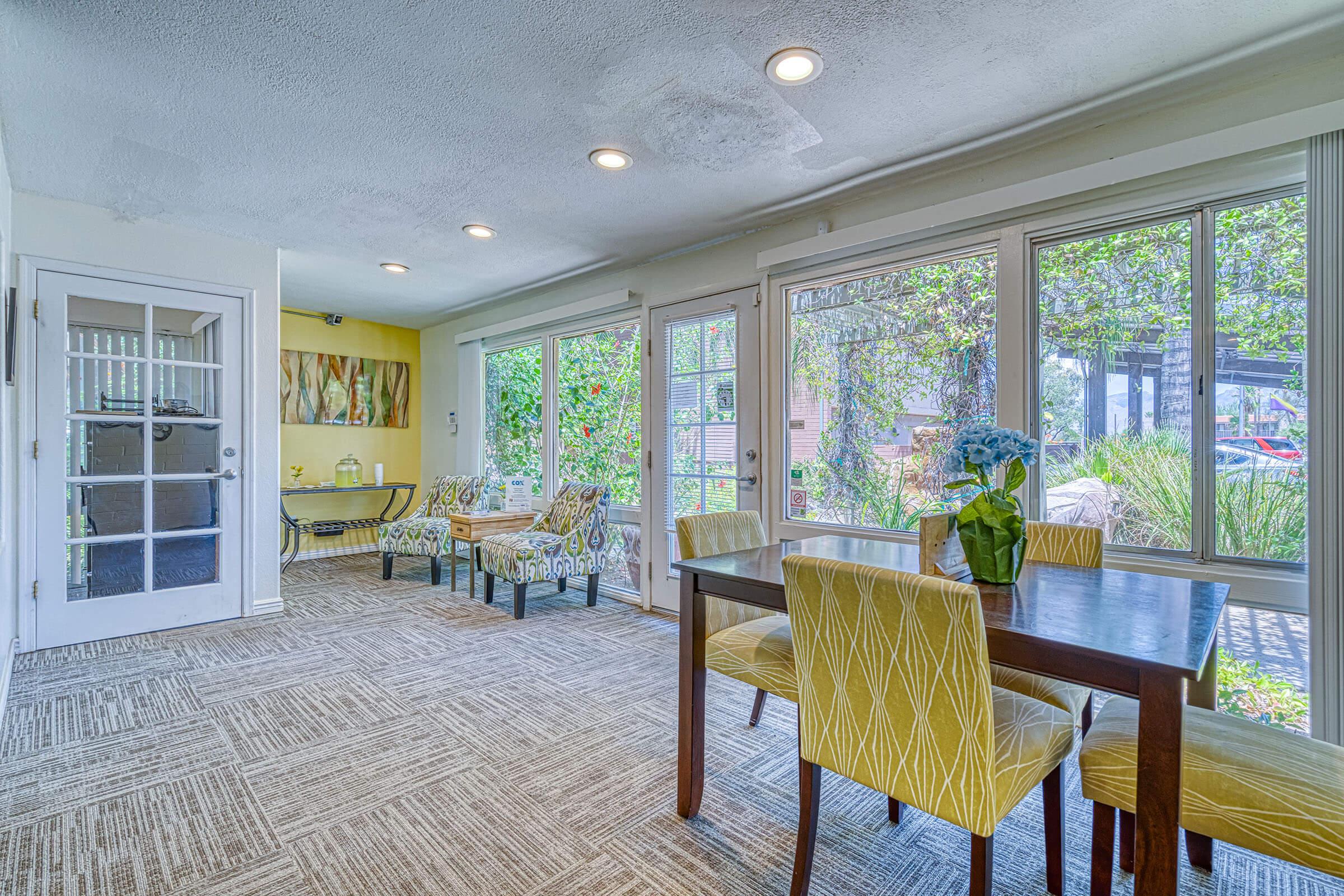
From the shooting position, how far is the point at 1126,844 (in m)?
1.63

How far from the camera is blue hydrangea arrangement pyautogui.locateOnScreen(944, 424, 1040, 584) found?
1.61 meters

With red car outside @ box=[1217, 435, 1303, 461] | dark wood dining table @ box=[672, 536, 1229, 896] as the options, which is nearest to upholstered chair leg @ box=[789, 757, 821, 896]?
dark wood dining table @ box=[672, 536, 1229, 896]

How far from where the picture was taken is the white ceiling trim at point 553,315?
4348 millimetres

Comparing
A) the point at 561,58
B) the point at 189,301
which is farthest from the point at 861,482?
the point at 189,301

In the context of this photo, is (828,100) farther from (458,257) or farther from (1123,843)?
(458,257)

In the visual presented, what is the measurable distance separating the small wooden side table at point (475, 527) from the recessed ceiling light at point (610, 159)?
107 inches

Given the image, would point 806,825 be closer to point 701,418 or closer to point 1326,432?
point 1326,432

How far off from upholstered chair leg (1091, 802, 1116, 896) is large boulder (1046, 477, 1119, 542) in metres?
1.35

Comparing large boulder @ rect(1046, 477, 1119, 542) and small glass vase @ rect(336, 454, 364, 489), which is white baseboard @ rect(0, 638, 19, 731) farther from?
large boulder @ rect(1046, 477, 1119, 542)

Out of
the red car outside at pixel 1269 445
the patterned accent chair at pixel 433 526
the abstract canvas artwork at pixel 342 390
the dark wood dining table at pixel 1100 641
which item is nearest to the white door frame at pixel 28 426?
the patterned accent chair at pixel 433 526

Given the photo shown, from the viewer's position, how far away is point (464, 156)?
274 cm

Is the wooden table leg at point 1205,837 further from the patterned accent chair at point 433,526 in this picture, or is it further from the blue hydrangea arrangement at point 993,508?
the patterned accent chair at point 433,526

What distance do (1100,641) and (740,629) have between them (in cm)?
117

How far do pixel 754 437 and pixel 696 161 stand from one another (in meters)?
1.51
